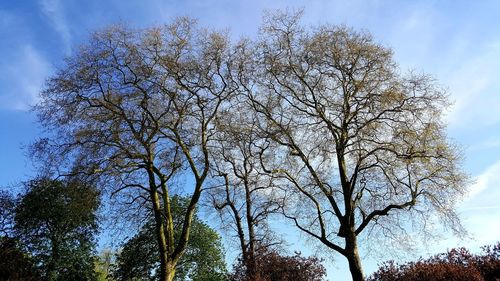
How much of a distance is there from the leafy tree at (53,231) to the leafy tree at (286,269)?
810 cm

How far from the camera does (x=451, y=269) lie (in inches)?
443

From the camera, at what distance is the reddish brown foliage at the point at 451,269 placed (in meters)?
11.1

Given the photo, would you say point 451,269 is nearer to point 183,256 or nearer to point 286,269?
point 286,269

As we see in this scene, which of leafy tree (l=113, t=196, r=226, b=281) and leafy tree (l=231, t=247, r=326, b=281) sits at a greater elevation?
leafy tree (l=113, t=196, r=226, b=281)

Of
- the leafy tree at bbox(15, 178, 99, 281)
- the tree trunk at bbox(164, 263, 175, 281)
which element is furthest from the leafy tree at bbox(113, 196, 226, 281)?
the tree trunk at bbox(164, 263, 175, 281)

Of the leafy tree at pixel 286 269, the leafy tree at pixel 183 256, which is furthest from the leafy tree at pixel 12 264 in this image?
the leafy tree at pixel 286 269

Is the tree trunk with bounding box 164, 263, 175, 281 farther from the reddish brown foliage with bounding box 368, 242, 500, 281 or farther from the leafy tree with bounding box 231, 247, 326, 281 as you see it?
the reddish brown foliage with bounding box 368, 242, 500, 281

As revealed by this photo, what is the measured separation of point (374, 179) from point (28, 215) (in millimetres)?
16080

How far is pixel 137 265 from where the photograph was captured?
76.0 ft

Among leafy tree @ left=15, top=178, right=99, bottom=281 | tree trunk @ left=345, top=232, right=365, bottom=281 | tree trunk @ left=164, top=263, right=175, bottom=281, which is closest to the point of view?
tree trunk @ left=345, top=232, right=365, bottom=281

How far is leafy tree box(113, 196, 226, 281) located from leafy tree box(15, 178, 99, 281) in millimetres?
1874

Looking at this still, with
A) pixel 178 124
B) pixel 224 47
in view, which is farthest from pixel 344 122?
pixel 178 124

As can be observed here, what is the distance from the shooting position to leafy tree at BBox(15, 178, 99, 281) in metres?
22.1

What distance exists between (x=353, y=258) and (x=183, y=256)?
30.6ft
